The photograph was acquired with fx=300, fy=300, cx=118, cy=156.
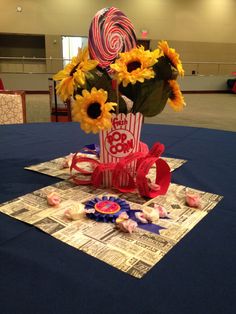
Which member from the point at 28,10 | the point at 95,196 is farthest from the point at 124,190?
the point at 28,10

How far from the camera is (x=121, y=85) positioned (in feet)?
2.39

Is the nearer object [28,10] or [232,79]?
[28,10]

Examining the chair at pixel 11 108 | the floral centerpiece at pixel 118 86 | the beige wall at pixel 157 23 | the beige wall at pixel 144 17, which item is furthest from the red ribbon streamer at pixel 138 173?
the beige wall at pixel 144 17

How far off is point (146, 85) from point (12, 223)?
0.44 m

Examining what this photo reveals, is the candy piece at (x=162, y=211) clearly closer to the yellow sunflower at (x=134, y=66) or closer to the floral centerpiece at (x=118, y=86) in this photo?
the floral centerpiece at (x=118, y=86)

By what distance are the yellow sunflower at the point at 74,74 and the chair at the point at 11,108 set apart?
1.31 meters

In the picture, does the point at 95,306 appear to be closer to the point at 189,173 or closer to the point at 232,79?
the point at 189,173

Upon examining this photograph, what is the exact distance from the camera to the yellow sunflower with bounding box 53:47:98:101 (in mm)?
677

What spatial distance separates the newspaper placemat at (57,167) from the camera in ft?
3.01

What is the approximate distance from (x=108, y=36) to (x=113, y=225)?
471mm

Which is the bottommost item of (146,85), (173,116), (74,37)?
(173,116)

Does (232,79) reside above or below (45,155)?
above

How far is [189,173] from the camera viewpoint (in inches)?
37.3

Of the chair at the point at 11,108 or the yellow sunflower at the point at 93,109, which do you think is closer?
the yellow sunflower at the point at 93,109
